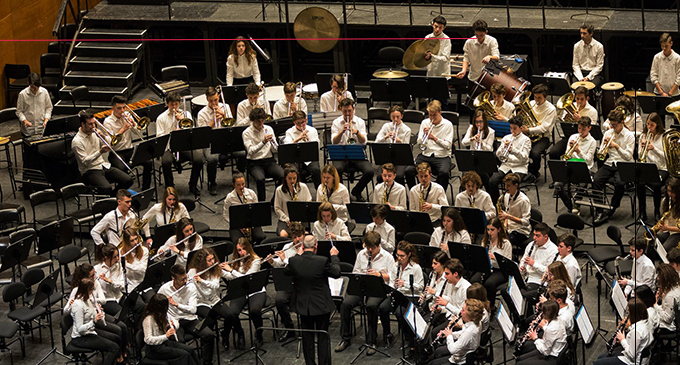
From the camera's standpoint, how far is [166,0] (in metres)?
20.7

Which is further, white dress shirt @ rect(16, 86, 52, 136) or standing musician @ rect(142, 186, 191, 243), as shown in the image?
white dress shirt @ rect(16, 86, 52, 136)

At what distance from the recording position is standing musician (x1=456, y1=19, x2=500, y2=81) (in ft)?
58.2

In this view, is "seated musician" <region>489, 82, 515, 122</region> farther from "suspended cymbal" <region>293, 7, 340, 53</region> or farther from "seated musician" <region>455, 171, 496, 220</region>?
"suspended cymbal" <region>293, 7, 340, 53</region>

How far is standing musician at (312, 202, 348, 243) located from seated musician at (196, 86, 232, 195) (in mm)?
2717

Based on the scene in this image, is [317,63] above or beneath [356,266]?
above

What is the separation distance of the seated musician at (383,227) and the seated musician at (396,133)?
1737 mm

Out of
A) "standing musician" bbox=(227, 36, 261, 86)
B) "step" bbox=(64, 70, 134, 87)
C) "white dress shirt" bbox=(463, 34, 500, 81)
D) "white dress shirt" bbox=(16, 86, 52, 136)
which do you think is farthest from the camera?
"step" bbox=(64, 70, 134, 87)

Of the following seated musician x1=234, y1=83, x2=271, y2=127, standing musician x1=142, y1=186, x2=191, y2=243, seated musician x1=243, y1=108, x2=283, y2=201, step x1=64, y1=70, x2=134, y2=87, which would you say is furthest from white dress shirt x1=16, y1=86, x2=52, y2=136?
standing musician x1=142, y1=186, x2=191, y2=243

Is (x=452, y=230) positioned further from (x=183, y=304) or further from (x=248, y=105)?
(x=248, y=105)

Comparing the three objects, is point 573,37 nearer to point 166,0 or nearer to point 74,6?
point 166,0

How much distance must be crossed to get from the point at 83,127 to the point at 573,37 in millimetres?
9330

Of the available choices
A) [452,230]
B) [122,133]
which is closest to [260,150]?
[122,133]

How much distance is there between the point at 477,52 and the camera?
17938 millimetres

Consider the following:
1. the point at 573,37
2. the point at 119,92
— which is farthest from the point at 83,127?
the point at 573,37
